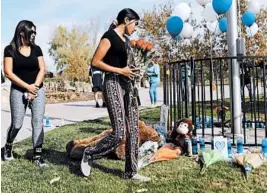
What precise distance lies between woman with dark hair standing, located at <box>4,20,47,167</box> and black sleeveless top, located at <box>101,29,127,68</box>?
1.27 meters

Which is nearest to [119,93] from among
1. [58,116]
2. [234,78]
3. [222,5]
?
[234,78]

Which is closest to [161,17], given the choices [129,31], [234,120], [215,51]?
[215,51]

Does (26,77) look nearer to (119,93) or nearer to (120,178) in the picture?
(119,93)

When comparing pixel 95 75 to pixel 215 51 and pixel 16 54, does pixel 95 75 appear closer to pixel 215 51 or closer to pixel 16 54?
pixel 16 54

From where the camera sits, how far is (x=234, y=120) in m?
6.04

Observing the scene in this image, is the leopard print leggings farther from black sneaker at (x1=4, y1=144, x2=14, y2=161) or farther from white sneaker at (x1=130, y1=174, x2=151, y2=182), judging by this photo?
black sneaker at (x1=4, y1=144, x2=14, y2=161)

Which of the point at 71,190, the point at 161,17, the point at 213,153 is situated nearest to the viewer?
the point at 71,190

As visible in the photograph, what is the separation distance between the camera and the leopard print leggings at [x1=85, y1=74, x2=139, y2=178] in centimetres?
376

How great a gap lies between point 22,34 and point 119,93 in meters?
1.60

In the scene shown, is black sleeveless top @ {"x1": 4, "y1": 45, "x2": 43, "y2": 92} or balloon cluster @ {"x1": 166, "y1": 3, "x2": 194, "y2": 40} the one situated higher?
balloon cluster @ {"x1": 166, "y1": 3, "x2": 194, "y2": 40}

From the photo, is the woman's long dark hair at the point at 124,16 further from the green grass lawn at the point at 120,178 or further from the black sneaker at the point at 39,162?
the black sneaker at the point at 39,162

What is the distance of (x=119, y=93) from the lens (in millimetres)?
3783

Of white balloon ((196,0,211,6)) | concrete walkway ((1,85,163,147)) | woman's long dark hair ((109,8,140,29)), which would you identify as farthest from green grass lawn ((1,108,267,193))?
white balloon ((196,0,211,6))

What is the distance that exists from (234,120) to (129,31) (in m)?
2.86
